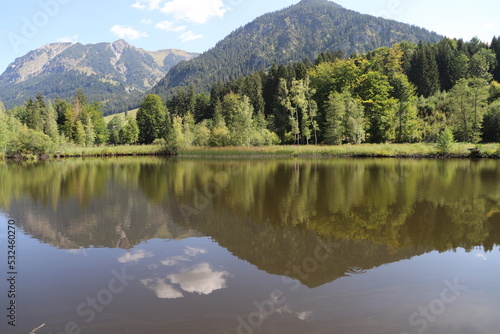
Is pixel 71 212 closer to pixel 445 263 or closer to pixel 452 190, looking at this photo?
pixel 445 263

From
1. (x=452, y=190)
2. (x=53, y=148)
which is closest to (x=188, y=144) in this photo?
(x=53, y=148)

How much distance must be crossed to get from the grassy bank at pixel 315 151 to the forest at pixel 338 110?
2468mm

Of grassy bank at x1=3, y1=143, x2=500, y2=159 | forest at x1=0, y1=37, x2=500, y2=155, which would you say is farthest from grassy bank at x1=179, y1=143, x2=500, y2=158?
forest at x1=0, y1=37, x2=500, y2=155

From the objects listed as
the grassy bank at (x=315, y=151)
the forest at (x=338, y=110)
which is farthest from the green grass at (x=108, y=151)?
the forest at (x=338, y=110)

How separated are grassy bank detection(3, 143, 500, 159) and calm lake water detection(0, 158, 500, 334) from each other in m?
31.9

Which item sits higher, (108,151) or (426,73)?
(426,73)

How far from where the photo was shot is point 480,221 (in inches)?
530

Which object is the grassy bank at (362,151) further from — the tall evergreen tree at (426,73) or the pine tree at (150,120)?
the tall evergreen tree at (426,73)

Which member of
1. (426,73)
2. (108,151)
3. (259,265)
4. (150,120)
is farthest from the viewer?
(150,120)

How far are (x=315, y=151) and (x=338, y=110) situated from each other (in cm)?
936

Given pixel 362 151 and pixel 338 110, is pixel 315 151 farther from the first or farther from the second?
pixel 338 110

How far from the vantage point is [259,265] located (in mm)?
9266

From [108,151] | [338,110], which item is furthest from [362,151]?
[108,151]

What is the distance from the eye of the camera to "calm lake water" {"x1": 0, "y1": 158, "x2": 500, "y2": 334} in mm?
6531
